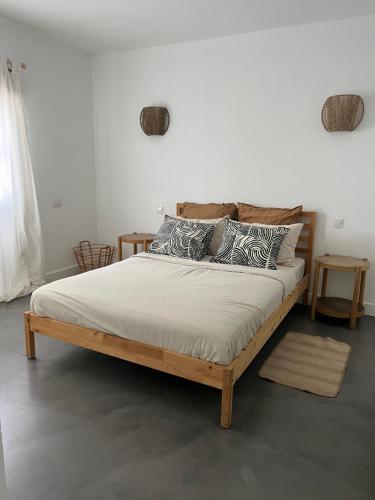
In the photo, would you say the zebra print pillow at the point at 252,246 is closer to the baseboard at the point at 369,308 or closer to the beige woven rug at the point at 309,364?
the beige woven rug at the point at 309,364

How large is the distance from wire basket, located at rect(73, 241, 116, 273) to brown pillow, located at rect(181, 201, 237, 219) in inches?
50.7

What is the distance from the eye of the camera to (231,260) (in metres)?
3.51

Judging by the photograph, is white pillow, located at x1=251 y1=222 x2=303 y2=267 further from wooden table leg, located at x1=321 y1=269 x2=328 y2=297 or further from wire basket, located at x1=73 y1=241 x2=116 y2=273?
wire basket, located at x1=73 y1=241 x2=116 y2=273

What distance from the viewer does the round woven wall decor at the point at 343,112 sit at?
11.2 feet

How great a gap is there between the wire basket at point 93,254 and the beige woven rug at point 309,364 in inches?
104

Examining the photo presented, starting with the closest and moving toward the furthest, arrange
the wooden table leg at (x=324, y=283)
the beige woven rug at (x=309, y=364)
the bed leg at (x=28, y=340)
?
the beige woven rug at (x=309, y=364)
the bed leg at (x=28, y=340)
the wooden table leg at (x=324, y=283)

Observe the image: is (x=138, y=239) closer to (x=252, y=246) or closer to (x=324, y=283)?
(x=252, y=246)

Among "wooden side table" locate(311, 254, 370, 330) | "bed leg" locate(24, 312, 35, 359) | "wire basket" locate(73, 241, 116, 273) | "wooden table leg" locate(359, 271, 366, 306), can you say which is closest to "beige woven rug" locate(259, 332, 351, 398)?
"wooden side table" locate(311, 254, 370, 330)

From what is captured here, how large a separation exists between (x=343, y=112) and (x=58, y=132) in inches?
121

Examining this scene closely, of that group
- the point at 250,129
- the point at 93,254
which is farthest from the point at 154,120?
the point at 93,254

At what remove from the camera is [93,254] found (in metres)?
5.09

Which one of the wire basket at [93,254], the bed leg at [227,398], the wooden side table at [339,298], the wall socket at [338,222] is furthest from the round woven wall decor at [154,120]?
the bed leg at [227,398]

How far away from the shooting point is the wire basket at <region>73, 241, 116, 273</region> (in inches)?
191

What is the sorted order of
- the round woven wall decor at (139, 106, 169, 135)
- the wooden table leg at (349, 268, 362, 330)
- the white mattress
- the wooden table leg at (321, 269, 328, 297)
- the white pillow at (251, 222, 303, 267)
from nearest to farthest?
the white mattress, the wooden table leg at (349, 268, 362, 330), the white pillow at (251, 222, 303, 267), the wooden table leg at (321, 269, 328, 297), the round woven wall decor at (139, 106, 169, 135)
